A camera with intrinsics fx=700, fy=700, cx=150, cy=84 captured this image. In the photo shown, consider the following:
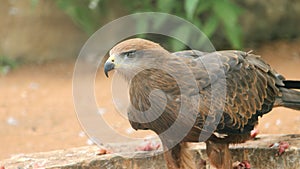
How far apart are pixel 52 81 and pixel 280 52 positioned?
302cm

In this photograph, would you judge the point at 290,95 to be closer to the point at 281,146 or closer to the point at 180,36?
the point at 281,146

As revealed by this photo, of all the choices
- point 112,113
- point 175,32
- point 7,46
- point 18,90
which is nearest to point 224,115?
point 112,113

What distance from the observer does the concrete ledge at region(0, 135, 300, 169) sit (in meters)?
4.94

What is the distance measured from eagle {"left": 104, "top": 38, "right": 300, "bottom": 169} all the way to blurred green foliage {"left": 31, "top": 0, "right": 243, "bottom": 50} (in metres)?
2.91

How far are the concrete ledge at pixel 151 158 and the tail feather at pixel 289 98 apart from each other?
254 mm

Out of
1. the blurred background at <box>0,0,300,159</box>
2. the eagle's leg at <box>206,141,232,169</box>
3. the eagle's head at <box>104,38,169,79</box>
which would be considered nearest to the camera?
the eagle's head at <box>104,38,169,79</box>

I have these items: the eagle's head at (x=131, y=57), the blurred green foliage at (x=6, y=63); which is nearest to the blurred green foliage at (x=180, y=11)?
the blurred green foliage at (x=6, y=63)

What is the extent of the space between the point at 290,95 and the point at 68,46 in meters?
4.83

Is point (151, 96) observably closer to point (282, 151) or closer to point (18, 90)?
point (282, 151)

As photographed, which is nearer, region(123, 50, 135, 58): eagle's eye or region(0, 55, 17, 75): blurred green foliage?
region(123, 50, 135, 58): eagle's eye

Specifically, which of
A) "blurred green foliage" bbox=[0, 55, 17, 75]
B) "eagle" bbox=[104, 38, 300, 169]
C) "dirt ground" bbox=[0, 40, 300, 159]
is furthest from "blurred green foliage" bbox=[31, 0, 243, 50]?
"eagle" bbox=[104, 38, 300, 169]

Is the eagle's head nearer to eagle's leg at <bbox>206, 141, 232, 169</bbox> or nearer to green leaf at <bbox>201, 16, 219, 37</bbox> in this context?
eagle's leg at <bbox>206, 141, 232, 169</bbox>

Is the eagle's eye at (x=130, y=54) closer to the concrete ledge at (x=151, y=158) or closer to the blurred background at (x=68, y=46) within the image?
the concrete ledge at (x=151, y=158)

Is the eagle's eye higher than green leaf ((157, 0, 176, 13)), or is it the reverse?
green leaf ((157, 0, 176, 13))
